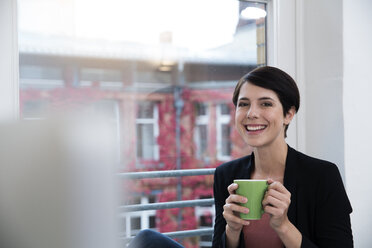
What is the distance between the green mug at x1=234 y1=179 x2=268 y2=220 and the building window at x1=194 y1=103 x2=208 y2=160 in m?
1.12

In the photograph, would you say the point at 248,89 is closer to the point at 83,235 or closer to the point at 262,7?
the point at 262,7

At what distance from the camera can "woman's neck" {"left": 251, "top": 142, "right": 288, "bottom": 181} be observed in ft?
4.35

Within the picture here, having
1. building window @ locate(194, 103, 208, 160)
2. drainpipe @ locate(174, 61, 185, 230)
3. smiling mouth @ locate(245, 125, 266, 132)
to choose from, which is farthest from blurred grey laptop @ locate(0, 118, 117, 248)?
building window @ locate(194, 103, 208, 160)

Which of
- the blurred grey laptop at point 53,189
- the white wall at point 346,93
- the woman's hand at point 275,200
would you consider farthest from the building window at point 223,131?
the blurred grey laptop at point 53,189

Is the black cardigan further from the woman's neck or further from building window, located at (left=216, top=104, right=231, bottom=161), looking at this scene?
building window, located at (left=216, top=104, right=231, bottom=161)

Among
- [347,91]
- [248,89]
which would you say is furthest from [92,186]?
[347,91]

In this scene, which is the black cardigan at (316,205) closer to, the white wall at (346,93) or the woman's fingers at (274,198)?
the woman's fingers at (274,198)

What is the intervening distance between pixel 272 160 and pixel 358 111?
22.4 inches

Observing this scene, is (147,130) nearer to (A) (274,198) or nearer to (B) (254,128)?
(B) (254,128)

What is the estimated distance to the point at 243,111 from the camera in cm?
131

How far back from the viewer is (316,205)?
1.21 m

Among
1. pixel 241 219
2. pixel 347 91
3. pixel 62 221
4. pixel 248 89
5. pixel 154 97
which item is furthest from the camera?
pixel 154 97

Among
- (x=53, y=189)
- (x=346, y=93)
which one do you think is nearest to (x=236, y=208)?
(x=53, y=189)

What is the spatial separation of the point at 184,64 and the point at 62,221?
65.7 inches
